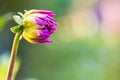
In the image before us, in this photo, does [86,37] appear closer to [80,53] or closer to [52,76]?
[80,53]

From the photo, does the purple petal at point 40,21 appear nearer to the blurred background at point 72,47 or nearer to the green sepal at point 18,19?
the green sepal at point 18,19

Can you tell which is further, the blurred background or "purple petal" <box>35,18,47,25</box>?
the blurred background

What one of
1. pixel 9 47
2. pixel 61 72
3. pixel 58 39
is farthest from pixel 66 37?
pixel 9 47

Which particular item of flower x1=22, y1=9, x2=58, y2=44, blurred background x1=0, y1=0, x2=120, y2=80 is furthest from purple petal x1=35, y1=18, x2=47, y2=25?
blurred background x1=0, y1=0, x2=120, y2=80

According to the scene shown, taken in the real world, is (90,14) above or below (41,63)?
above

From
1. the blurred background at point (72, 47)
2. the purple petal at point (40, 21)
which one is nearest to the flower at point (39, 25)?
the purple petal at point (40, 21)

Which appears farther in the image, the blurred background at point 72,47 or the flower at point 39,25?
the blurred background at point 72,47

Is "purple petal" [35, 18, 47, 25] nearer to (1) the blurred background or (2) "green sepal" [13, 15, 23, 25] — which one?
(2) "green sepal" [13, 15, 23, 25]
